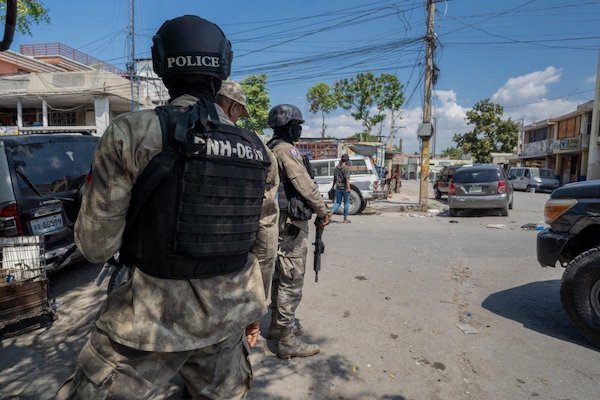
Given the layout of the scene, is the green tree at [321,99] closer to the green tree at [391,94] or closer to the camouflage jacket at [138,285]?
the green tree at [391,94]

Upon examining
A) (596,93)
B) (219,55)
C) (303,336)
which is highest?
(596,93)

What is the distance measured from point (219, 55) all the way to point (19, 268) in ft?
9.92

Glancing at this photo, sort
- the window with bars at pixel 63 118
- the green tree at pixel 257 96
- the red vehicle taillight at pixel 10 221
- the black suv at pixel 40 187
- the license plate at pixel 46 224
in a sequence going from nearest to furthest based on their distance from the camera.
A: the red vehicle taillight at pixel 10 221
the black suv at pixel 40 187
the license plate at pixel 46 224
the window with bars at pixel 63 118
the green tree at pixel 257 96

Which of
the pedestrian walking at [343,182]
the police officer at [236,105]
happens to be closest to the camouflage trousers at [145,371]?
the police officer at [236,105]

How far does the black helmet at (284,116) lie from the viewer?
3.19 meters

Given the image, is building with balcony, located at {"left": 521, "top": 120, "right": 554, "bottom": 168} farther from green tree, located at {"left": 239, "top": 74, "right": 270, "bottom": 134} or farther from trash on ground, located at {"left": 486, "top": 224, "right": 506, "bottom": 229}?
trash on ground, located at {"left": 486, "top": 224, "right": 506, "bottom": 229}

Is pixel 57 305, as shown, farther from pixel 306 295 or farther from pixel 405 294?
pixel 405 294

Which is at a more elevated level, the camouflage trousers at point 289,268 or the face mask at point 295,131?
the face mask at point 295,131

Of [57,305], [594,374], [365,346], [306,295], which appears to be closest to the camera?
[594,374]

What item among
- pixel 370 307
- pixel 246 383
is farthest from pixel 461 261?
pixel 246 383

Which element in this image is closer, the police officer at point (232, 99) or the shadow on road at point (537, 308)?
the police officer at point (232, 99)

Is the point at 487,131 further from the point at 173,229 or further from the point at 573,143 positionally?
the point at 173,229

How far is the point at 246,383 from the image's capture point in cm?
168

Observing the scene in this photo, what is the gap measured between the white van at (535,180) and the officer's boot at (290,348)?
2664cm
